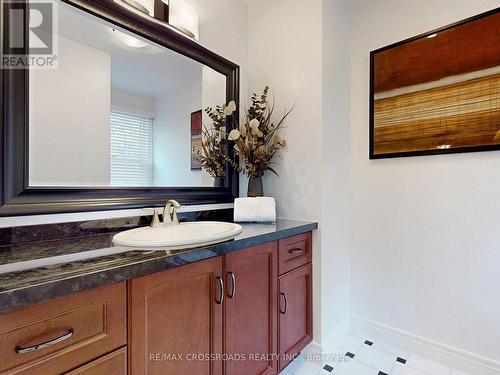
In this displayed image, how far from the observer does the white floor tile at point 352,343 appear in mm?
1749

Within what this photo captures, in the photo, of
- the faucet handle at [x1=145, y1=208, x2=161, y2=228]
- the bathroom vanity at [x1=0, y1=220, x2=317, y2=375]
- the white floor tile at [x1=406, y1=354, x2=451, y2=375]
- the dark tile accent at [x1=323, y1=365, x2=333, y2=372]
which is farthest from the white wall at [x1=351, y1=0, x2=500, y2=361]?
the faucet handle at [x1=145, y1=208, x2=161, y2=228]

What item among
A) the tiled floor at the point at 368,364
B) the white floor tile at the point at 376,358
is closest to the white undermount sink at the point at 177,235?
the tiled floor at the point at 368,364

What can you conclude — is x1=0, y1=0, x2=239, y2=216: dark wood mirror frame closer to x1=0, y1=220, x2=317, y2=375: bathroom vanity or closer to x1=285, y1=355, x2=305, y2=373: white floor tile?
x1=0, y1=220, x2=317, y2=375: bathroom vanity

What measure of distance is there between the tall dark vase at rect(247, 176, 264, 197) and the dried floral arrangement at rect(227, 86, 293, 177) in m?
0.03

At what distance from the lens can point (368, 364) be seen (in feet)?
5.22

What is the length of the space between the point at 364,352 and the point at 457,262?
0.81m

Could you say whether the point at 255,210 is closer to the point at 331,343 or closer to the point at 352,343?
the point at 331,343

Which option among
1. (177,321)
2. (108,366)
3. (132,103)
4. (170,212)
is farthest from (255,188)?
(108,366)

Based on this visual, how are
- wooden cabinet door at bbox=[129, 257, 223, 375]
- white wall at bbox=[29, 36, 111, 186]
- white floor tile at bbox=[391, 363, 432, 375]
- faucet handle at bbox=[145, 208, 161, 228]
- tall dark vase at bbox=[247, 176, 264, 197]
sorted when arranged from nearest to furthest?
wooden cabinet door at bbox=[129, 257, 223, 375]
white wall at bbox=[29, 36, 111, 186]
faucet handle at bbox=[145, 208, 161, 228]
white floor tile at bbox=[391, 363, 432, 375]
tall dark vase at bbox=[247, 176, 264, 197]

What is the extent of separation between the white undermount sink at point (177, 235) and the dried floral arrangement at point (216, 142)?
1.62 feet

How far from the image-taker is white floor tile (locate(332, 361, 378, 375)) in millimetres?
1519

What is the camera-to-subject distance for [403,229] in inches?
69.2

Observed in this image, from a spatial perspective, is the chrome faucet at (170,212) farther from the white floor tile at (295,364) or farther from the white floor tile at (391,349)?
the white floor tile at (391,349)

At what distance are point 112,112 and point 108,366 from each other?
1.05 m
